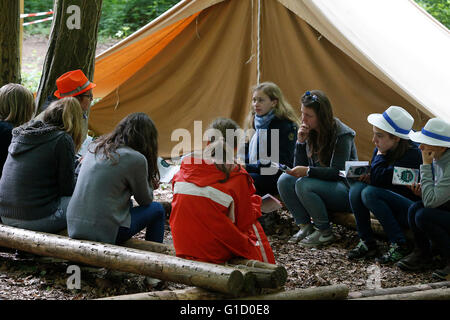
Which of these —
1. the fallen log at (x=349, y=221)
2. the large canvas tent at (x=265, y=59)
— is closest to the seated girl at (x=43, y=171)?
the fallen log at (x=349, y=221)

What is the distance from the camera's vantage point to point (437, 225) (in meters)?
3.41

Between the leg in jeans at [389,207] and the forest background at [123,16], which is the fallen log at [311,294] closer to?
the leg in jeans at [389,207]

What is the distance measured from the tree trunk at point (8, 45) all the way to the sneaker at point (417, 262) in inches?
142

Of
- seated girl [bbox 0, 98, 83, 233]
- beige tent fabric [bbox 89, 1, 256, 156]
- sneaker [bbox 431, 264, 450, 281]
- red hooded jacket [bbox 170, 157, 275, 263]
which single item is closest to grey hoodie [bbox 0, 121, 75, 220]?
seated girl [bbox 0, 98, 83, 233]

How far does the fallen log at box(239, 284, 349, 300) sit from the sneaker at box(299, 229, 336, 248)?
121 centimetres

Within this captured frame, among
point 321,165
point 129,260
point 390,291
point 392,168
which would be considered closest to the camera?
point 129,260

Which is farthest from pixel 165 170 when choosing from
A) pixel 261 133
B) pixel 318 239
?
pixel 318 239

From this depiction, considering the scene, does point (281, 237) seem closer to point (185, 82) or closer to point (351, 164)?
point (351, 164)

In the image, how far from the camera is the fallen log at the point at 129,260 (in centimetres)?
264

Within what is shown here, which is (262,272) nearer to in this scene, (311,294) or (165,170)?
(311,294)

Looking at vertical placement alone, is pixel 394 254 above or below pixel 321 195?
below

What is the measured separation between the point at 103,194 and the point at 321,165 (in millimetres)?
1710

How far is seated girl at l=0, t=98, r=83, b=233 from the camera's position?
3340 mm
